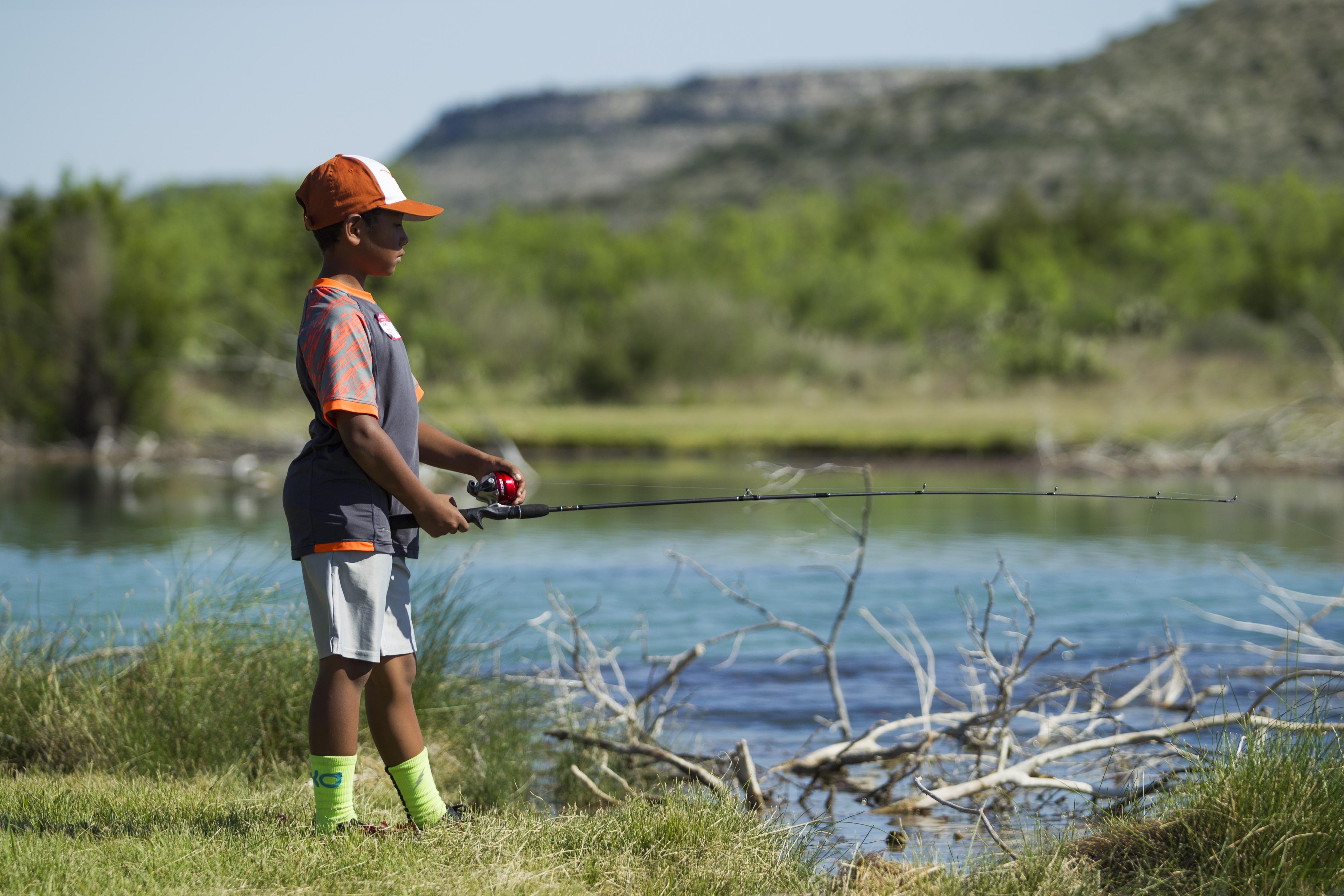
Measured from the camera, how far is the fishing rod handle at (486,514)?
11.9ft

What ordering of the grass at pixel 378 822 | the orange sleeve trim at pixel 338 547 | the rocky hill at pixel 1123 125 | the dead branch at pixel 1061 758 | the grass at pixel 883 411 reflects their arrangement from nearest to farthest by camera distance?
the grass at pixel 378 822
the orange sleeve trim at pixel 338 547
the dead branch at pixel 1061 758
the grass at pixel 883 411
the rocky hill at pixel 1123 125

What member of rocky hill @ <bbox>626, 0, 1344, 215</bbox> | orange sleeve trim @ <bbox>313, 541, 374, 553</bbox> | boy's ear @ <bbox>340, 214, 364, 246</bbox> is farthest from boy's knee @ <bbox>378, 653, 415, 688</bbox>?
rocky hill @ <bbox>626, 0, 1344, 215</bbox>

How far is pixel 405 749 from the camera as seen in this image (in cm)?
374

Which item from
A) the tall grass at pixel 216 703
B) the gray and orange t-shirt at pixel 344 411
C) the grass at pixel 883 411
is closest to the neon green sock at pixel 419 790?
the gray and orange t-shirt at pixel 344 411

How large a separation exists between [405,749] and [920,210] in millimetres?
107348

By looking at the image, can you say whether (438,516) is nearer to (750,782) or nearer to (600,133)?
(750,782)

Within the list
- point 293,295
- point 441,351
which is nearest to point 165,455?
point 293,295

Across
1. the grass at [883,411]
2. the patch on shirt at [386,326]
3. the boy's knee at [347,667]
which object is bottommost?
the grass at [883,411]

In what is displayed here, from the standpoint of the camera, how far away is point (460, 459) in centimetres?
399

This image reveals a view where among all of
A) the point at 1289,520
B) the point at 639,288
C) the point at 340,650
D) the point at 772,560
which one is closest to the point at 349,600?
the point at 340,650

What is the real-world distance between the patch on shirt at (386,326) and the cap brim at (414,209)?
254 mm

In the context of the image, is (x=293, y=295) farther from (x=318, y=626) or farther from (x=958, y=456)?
(x=318, y=626)

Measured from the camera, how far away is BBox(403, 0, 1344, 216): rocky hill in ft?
336

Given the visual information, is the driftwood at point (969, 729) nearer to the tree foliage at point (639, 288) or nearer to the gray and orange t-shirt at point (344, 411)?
the gray and orange t-shirt at point (344, 411)
